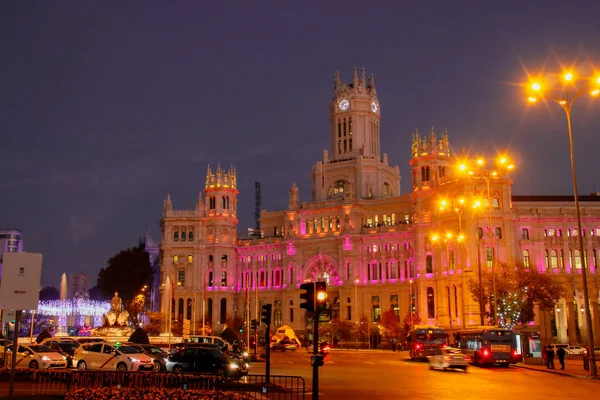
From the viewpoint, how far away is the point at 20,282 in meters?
19.8

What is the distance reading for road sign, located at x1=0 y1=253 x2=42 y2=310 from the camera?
64.2 ft

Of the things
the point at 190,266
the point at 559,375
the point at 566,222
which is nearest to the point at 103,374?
the point at 559,375

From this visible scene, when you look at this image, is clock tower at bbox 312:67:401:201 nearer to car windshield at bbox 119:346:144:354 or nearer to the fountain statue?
the fountain statue

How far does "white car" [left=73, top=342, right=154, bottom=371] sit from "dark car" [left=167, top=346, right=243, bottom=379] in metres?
1.39

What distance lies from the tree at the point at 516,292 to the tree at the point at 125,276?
62.2 metres

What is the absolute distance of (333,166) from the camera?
126688 millimetres

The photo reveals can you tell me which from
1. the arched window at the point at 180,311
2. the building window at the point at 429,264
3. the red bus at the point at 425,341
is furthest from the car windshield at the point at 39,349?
the arched window at the point at 180,311

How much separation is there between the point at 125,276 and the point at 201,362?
86.8m

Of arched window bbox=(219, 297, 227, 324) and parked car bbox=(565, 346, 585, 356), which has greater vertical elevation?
arched window bbox=(219, 297, 227, 324)

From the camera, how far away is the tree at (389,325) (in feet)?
329

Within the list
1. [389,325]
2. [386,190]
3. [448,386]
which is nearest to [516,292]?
[389,325]

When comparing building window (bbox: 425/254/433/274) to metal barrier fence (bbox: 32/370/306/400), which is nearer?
metal barrier fence (bbox: 32/370/306/400)

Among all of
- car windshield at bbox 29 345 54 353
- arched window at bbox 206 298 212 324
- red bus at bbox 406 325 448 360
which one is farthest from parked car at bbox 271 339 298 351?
car windshield at bbox 29 345 54 353

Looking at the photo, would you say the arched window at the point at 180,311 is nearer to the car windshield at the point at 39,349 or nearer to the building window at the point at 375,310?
the building window at the point at 375,310
